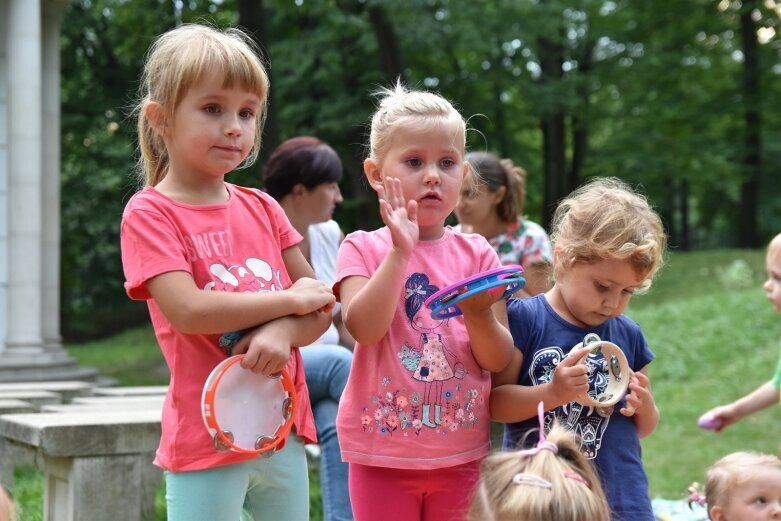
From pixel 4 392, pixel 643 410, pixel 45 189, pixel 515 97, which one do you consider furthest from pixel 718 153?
pixel 643 410

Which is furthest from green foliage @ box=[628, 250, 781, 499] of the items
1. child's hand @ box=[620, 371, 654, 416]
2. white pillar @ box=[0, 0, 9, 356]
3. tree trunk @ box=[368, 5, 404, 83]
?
white pillar @ box=[0, 0, 9, 356]

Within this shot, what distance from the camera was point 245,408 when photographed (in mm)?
2496

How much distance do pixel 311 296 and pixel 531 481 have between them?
0.70 meters

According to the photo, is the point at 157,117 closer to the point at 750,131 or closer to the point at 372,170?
the point at 372,170

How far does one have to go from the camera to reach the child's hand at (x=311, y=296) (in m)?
2.49

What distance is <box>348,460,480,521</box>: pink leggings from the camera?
108 inches

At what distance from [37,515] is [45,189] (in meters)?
7.76

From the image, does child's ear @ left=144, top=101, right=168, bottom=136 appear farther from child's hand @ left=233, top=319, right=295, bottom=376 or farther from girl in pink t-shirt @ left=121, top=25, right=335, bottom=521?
child's hand @ left=233, top=319, right=295, bottom=376

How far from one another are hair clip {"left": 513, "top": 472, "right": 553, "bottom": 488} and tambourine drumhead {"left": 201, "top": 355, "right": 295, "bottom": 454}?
0.61 metres

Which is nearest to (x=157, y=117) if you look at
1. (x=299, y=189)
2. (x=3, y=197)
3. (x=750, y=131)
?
(x=299, y=189)

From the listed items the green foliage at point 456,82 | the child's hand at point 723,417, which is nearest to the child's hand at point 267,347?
the child's hand at point 723,417

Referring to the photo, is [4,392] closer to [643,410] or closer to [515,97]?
[643,410]

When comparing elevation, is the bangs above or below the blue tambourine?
above

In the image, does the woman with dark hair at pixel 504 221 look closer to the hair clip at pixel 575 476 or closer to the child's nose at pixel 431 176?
the child's nose at pixel 431 176
